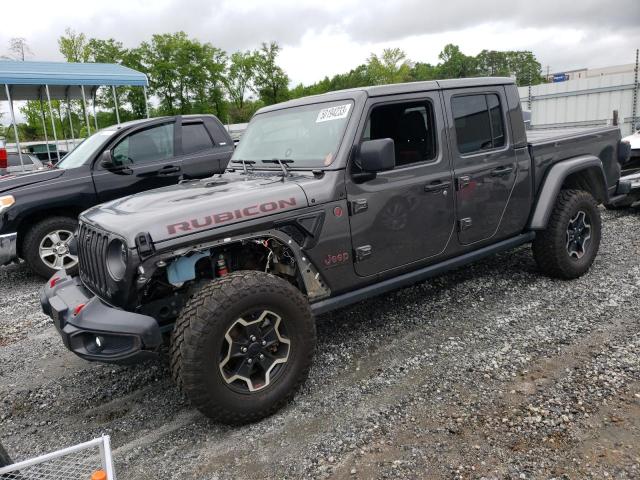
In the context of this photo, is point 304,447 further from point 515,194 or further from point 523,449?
point 515,194

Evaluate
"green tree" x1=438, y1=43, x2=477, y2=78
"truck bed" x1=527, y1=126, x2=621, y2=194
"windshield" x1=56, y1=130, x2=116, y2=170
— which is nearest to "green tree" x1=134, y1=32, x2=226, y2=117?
"windshield" x1=56, y1=130, x2=116, y2=170

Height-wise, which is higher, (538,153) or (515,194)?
(538,153)

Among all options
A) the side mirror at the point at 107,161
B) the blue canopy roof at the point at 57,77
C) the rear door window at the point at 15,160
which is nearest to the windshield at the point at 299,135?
Result: the side mirror at the point at 107,161

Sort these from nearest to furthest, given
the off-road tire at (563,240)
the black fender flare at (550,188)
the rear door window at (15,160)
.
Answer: the black fender flare at (550,188)
the off-road tire at (563,240)
the rear door window at (15,160)

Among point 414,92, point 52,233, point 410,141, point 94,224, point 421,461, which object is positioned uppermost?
point 414,92

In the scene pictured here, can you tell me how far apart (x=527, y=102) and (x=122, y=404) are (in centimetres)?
1458

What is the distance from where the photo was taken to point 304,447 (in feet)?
8.73

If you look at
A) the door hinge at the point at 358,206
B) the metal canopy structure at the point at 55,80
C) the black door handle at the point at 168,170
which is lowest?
the door hinge at the point at 358,206

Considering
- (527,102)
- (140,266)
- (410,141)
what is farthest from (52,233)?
(527,102)

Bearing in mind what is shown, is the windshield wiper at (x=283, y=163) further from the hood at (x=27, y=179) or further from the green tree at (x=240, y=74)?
the green tree at (x=240, y=74)

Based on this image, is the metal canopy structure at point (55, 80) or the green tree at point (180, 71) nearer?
the metal canopy structure at point (55, 80)

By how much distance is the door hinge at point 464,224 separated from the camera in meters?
3.93

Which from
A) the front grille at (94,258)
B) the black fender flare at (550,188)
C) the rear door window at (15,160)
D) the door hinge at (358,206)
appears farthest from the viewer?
the rear door window at (15,160)

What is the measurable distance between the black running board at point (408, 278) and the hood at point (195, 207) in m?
0.70
